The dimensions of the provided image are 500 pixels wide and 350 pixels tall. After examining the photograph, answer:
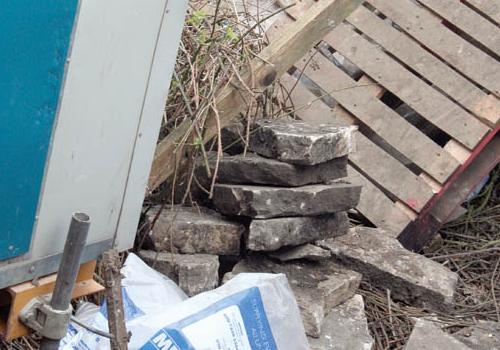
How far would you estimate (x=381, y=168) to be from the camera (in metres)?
3.77

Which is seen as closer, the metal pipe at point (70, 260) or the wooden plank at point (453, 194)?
the metal pipe at point (70, 260)

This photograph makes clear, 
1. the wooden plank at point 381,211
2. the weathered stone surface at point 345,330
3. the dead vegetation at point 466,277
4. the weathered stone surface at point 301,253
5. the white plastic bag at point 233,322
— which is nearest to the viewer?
the white plastic bag at point 233,322

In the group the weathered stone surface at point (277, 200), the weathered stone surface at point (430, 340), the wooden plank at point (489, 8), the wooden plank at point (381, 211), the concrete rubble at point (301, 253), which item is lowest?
the weathered stone surface at point (430, 340)

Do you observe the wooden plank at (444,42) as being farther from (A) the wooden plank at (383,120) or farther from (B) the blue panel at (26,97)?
(B) the blue panel at (26,97)

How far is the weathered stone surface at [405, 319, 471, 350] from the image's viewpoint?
262 centimetres

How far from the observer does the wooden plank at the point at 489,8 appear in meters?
3.89

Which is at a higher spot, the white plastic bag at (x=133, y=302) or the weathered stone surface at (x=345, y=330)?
the white plastic bag at (x=133, y=302)

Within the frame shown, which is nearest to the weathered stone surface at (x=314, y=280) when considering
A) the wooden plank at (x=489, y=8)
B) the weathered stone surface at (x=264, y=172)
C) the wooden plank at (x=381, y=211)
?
the weathered stone surface at (x=264, y=172)

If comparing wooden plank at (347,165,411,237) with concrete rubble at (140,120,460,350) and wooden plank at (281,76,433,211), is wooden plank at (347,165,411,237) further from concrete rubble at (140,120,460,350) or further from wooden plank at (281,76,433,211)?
concrete rubble at (140,120,460,350)

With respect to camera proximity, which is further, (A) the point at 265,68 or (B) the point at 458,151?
(B) the point at 458,151

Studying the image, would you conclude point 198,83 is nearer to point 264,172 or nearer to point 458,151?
point 264,172

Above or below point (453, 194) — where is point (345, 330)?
below

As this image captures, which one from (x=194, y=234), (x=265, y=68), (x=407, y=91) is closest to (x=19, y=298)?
(x=194, y=234)

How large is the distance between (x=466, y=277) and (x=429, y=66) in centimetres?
117
